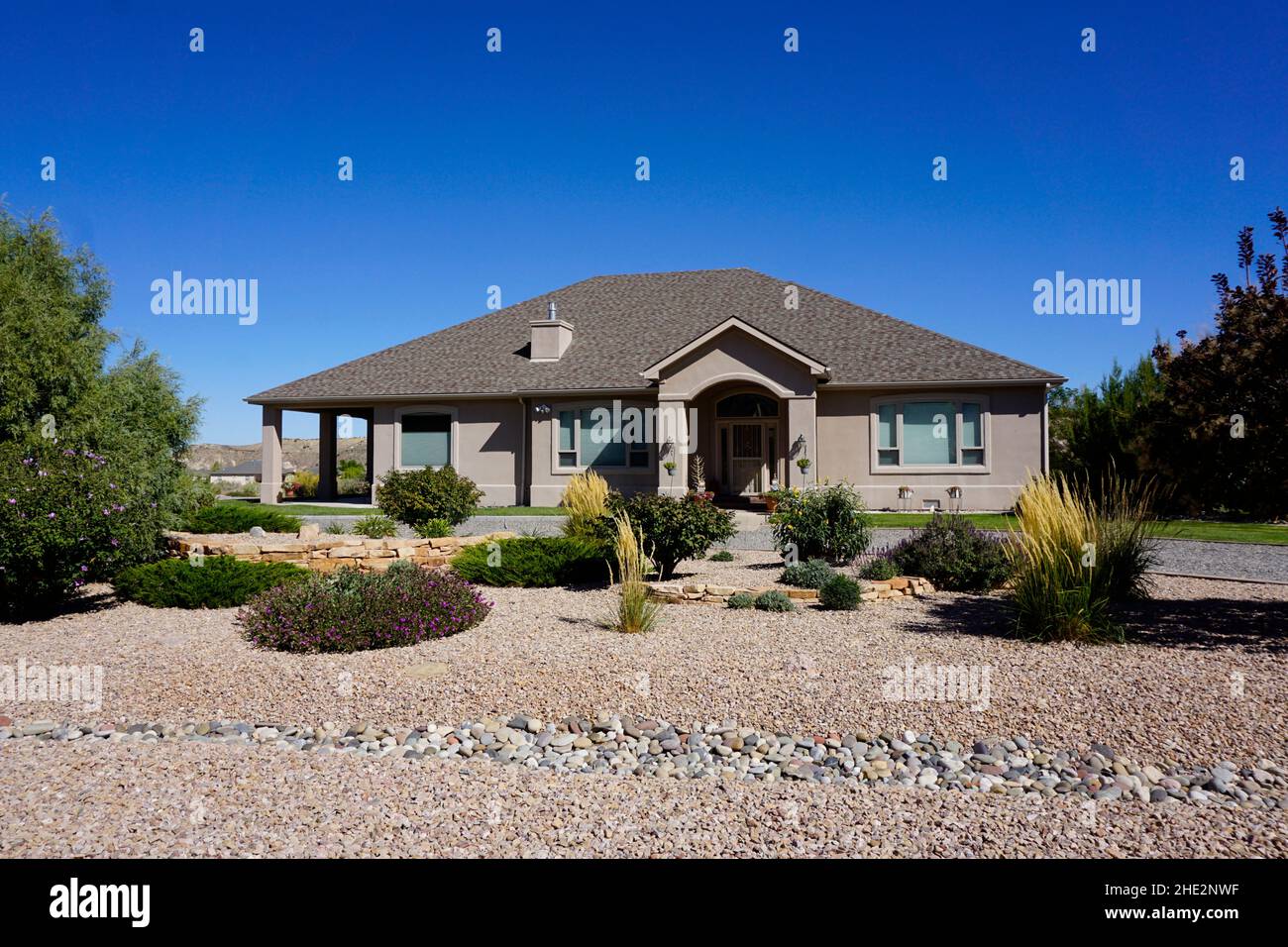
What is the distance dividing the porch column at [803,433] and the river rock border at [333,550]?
9.74 m

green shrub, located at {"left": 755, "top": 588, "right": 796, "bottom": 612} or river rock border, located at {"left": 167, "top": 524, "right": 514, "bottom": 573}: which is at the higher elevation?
river rock border, located at {"left": 167, "top": 524, "right": 514, "bottom": 573}

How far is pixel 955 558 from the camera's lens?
10195mm

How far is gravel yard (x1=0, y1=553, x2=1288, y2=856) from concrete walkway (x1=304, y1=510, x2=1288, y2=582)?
1862mm

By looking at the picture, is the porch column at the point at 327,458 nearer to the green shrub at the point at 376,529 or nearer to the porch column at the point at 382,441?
the porch column at the point at 382,441

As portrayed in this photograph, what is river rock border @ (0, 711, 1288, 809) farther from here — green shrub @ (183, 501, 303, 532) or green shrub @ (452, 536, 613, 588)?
green shrub @ (183, 501, 303, 532)

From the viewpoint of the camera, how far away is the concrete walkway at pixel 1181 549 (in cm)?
1120

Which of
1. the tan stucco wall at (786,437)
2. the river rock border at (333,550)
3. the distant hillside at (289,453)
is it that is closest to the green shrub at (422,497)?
the river rock border at (333,550)

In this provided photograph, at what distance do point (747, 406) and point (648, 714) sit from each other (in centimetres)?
1736

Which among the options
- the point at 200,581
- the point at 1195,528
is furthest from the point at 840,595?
the point at 1195,528

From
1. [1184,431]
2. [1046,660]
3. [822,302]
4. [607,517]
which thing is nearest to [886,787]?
[1046,660]

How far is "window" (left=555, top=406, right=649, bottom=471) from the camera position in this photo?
22.2 meters

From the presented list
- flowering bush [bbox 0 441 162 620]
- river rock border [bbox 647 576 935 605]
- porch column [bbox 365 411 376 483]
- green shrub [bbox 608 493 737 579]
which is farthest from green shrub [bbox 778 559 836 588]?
porch column [bbox 365 411 376 483]

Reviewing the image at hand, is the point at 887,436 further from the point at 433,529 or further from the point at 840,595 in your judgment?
the point at 840,595

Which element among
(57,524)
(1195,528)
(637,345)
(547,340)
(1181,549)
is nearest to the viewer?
(57,524)
